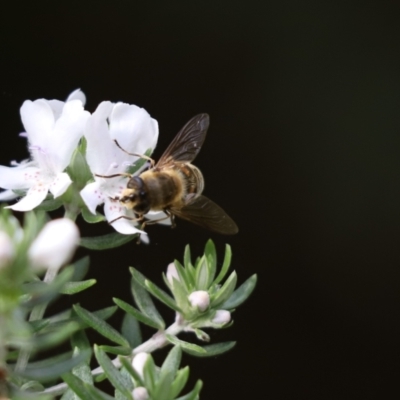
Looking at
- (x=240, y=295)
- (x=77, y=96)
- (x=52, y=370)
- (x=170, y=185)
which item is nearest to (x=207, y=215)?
(x=170, y=185)

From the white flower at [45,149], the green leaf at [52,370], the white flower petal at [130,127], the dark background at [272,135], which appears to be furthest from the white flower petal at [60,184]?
the dark background at [272,135]

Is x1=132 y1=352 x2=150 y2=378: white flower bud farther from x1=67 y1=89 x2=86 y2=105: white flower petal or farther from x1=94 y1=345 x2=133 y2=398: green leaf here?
x1=67 y1=89 x2=86 y2=105: white flower petal

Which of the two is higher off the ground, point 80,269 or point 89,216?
point 89,216

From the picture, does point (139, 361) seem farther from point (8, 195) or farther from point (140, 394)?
point (8, 195)

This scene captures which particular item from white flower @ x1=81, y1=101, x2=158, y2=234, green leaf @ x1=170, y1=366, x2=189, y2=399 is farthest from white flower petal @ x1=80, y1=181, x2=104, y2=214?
green leaf @ x1=170, y1=366, x2=189, y2=399

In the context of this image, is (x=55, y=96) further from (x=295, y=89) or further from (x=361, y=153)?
(x=361, y=153)
